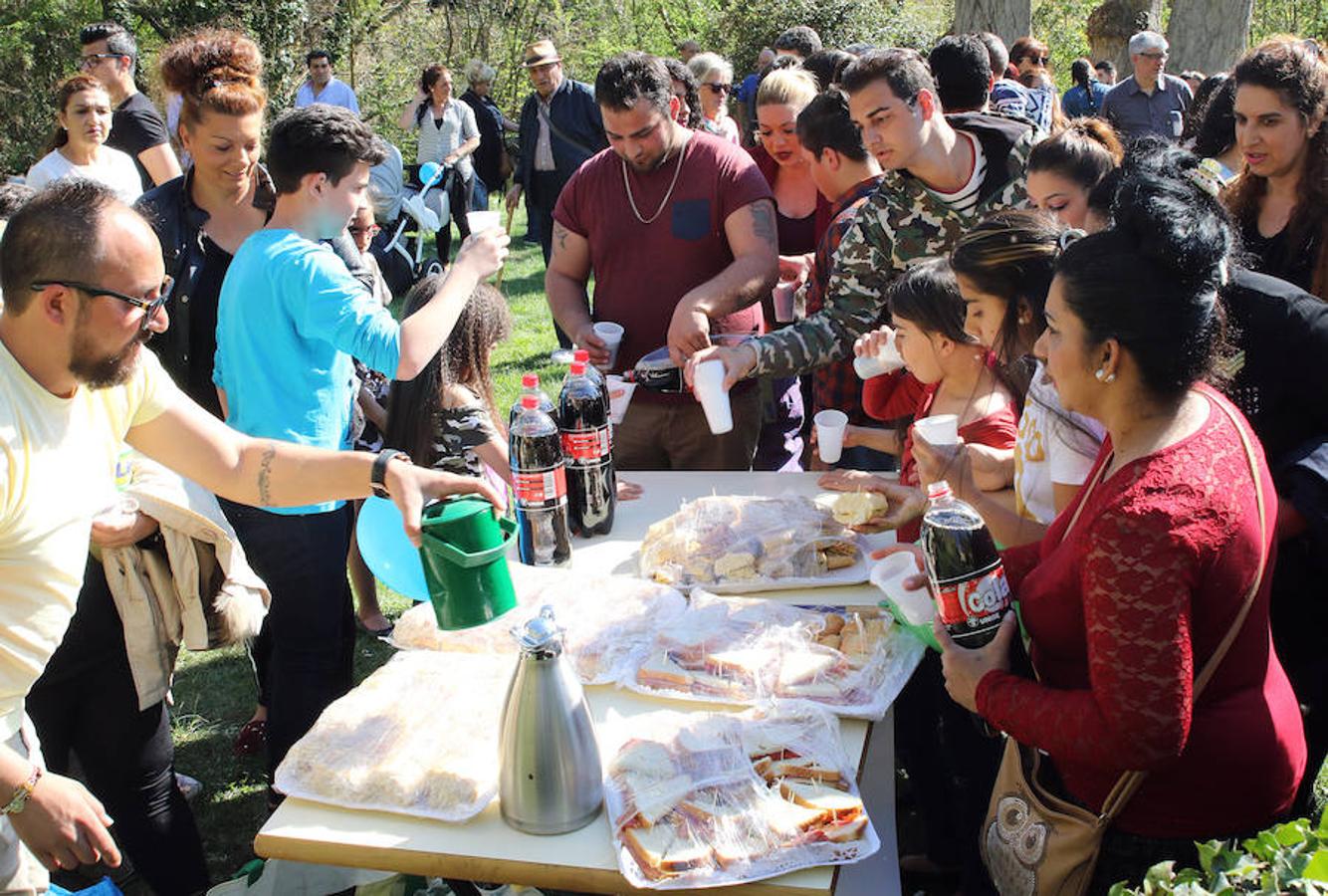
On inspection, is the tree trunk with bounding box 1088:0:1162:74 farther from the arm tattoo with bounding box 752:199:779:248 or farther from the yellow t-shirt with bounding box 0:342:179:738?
the yellow t-shirt with bounding box 0:342:179:738

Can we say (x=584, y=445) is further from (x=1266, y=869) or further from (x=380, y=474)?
(x=1266, y=869)

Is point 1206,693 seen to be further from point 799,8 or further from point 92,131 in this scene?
point 799,8

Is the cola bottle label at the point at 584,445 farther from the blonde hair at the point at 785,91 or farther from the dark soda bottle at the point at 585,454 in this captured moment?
the blonde hair at the point at 785,91

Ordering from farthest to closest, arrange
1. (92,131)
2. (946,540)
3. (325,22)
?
(325,22) < (92,131) < (946,540)

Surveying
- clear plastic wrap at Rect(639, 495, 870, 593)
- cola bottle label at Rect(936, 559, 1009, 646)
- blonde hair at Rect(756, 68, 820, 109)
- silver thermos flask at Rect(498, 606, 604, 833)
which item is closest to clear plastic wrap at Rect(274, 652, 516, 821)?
silver thermos flask at Rect(498, 606, 604, 833)

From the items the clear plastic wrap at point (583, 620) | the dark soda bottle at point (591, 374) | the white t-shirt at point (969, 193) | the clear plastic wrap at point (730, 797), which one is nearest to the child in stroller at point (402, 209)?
the white t-shirt at point (969, 193)

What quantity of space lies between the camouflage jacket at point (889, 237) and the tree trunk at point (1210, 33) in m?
10.9

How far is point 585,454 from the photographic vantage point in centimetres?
287

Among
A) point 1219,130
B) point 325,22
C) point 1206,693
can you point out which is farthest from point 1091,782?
point 325,22

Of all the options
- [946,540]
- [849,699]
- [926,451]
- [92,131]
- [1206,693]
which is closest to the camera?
[1206,693]

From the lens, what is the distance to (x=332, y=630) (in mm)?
2963

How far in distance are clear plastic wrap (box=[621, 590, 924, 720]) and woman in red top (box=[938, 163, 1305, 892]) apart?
0.31 metres

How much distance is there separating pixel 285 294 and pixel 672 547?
117 cm

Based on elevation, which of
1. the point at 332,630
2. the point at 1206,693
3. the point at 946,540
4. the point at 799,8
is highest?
the point at 799,8
